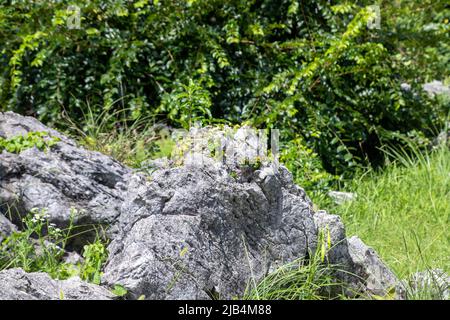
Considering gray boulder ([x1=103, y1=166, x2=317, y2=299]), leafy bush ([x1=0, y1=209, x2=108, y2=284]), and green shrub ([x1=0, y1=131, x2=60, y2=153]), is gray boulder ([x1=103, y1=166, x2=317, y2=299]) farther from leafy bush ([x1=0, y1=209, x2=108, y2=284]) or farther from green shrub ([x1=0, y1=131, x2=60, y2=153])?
green shrub ([x1=0, y1=131, x2=60, y2=153])

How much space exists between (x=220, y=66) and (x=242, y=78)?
0.36 metres

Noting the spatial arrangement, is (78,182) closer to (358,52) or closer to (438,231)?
(438,231)

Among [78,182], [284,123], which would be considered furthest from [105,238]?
[284,123]

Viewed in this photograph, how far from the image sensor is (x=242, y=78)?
21.6 ft

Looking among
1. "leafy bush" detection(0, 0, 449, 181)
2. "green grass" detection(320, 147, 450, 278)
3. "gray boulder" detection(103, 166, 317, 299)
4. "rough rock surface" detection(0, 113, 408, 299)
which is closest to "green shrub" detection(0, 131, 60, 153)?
"rough rock surface" detection(0, 113, 408, 299)

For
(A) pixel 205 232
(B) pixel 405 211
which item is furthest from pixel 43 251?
(B) pixel 405 211

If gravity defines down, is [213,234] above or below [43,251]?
above

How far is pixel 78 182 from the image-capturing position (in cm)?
462

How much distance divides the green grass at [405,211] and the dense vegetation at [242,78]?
0.07ft

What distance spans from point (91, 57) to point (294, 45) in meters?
1.75

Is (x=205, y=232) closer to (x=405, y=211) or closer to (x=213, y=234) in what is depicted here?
(x=213, y=234)

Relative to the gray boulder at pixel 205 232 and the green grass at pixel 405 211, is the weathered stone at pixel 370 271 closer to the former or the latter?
the gray boulder at pixel 205 232

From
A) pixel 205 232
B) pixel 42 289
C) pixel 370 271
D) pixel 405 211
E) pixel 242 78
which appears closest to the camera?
pixel 42 289

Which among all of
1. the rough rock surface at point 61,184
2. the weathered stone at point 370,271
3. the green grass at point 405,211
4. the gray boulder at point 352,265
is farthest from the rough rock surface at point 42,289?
the green grass at point 405,211
